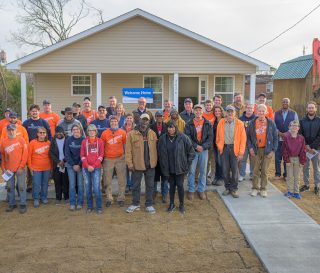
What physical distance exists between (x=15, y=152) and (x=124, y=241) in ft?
9.63

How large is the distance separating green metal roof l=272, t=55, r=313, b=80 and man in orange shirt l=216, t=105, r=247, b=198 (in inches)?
708

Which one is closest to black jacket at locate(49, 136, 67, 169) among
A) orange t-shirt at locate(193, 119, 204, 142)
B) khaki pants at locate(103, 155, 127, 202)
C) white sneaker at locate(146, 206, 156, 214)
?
khaki pants at locate(103, 155, 127, 202)

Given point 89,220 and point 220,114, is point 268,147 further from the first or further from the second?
point 89,220

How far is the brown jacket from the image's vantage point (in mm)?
6809

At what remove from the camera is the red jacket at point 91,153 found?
270 inches

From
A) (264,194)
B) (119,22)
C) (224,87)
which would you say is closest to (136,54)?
(119,22)

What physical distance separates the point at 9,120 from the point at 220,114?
4492mm

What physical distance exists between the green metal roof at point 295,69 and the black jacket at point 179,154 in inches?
751

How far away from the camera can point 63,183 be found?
761 cm

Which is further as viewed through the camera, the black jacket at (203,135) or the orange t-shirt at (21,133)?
the black jacket at (203,135)

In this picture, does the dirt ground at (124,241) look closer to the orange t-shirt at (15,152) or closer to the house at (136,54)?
the orange t-shirt at (15,152)

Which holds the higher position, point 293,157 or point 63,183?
point 293,157

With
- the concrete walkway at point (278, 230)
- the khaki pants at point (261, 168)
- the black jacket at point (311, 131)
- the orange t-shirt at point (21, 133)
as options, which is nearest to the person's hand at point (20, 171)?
the orange t-shirt at point (21, 133)

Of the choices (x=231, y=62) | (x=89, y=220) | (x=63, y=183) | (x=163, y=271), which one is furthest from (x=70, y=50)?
(x=163, y=271)
